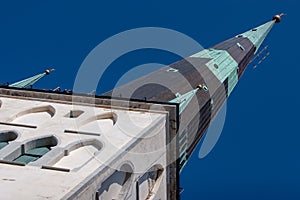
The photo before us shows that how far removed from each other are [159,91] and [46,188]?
129 feet

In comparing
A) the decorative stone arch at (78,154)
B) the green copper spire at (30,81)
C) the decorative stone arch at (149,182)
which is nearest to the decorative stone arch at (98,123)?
the decorative stone arch at (78,154)

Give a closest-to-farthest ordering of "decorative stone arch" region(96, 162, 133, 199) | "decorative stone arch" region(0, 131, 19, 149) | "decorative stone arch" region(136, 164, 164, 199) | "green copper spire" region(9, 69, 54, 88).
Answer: "decorative stone arch" region(96, 162, 133, 199) < "decorative stone arch" region(0, 131, 19, 149) < "decorative stone arch" region(136, 164, 164, 199) < "green copper spire" region(9, 69, 54, 88)

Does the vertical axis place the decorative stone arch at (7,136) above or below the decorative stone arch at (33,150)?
above

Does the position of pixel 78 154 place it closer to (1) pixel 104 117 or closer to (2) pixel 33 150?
(2) pixel 33 150

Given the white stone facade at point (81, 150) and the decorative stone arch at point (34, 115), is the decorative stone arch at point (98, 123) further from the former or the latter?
the decorative stone arch at point (34, 115)

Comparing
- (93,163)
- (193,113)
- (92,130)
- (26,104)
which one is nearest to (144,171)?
(92,130)

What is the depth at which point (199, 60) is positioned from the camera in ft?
280

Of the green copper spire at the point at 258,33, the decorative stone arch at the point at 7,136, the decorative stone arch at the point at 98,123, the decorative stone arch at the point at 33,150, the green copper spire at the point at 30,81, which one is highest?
the green copper spire at the point at 258,33

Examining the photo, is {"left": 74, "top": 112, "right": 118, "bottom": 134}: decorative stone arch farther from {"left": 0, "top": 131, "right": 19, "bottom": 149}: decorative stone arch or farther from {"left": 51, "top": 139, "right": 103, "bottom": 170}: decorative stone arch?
{"left": 0, "top": 131, "right": 19, "bottom": 149}: decorative stone arch

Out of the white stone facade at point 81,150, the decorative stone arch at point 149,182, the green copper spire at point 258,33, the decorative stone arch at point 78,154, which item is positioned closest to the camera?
the white stone facade at point 81,150

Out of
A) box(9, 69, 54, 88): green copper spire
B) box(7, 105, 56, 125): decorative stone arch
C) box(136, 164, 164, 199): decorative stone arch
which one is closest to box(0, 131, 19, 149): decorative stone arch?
box(7, 105, 56, 125): decorative stone arch

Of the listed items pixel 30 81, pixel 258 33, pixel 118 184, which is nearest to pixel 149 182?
pixel 118 184

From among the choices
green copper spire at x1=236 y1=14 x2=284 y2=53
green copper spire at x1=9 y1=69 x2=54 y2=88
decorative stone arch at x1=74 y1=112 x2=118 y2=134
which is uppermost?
green copper spire at x1=236 y1=14 x2=284 y2=53

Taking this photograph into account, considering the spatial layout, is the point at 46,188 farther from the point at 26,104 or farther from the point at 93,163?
the point at 26,104
